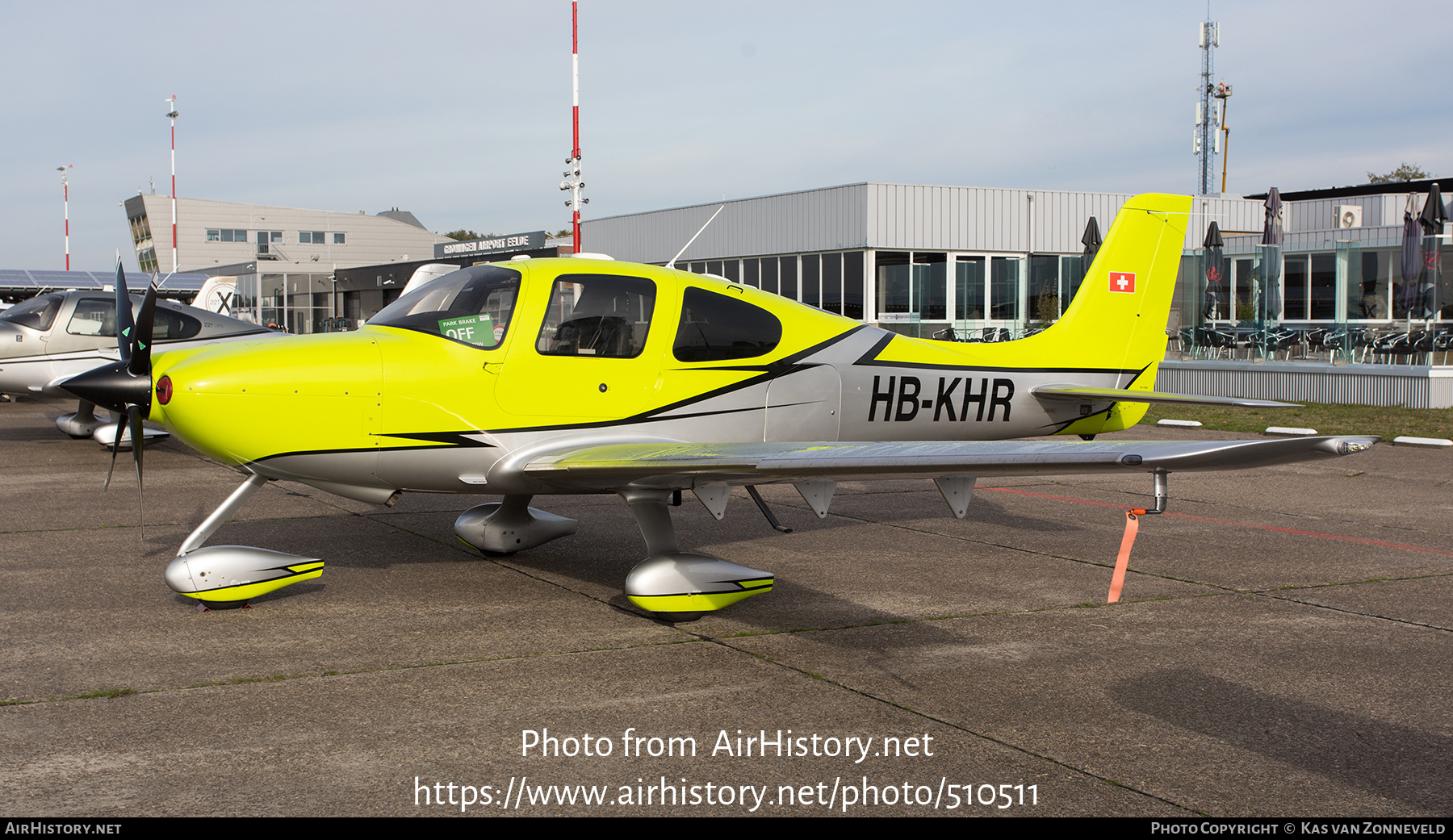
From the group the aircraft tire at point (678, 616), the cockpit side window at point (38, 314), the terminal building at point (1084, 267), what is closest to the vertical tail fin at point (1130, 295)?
the aircraft tire at point (678, 616)

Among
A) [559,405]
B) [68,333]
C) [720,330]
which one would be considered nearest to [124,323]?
[559,405]

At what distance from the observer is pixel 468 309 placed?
21.5 feet

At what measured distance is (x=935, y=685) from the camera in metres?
4.97

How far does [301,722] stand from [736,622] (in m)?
2.46

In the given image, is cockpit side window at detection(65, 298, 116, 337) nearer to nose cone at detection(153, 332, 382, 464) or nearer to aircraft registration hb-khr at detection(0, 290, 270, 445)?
aircraft registration hb-khr at detection(0, 290, 270, 445)

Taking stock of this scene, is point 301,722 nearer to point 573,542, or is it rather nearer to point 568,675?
point 568,675

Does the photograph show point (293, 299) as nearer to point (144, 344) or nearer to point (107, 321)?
point (107, 321)

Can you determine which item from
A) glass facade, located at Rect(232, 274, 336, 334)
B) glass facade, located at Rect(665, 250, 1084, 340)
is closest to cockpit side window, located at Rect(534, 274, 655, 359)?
glass facade, located at Rect(665, 250, 1084, 340)

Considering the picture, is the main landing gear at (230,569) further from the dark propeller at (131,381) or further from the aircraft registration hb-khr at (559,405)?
the dark propeller at (131,381)

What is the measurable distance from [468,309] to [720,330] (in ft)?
5.22

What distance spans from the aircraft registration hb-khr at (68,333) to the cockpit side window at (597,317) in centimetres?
974

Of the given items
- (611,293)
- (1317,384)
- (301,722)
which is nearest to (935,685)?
(301,722)

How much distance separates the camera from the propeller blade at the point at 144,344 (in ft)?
19.4

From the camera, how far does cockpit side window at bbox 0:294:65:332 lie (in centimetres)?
1498
